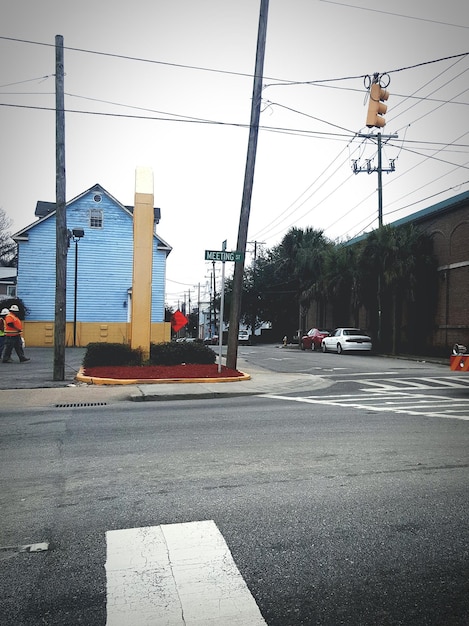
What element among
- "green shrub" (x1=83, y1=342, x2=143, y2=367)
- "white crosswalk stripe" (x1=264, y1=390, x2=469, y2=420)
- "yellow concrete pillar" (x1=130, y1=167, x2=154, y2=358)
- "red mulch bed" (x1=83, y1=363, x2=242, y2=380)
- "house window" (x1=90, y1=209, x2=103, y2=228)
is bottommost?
"white crosswalk stripe" (x1=264, y1=390, x2=469, y2=420)

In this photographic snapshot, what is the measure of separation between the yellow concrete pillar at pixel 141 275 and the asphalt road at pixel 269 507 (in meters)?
7.46

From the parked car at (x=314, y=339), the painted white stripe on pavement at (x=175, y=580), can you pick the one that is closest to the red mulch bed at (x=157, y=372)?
the painted white stripe on pavement at (x=175, y=580)

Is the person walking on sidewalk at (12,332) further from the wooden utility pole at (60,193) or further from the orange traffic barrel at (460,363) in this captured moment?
the orange traffic barrel at (460,363)

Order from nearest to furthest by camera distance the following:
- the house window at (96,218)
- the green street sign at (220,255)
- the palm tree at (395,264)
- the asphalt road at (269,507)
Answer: the asphalt road at (269,507), the green street sign at (220,255), the palm tree at (395,264), the house window at (96,218)

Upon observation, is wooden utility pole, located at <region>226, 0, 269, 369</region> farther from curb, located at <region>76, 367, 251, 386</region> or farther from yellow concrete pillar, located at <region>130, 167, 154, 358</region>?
yellow concrete pillar, located at <region>130, 167, 154, 358</region>

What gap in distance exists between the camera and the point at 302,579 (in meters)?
2.85

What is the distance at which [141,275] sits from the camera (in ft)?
48.7

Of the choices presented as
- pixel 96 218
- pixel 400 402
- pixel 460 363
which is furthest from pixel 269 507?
pixel 96 218

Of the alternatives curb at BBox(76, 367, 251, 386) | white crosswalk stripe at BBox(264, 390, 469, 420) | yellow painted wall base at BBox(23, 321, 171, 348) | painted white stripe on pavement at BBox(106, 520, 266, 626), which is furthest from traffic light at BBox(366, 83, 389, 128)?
yellow painted wall base at BBox(23, 321, 171, 348)

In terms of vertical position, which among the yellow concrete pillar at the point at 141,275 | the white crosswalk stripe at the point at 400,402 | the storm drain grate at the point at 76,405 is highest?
Result: the yellow concrete pillar at the point at 141,275

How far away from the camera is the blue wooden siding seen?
29922 millimetres

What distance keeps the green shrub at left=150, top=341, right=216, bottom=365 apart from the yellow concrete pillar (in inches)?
11.7

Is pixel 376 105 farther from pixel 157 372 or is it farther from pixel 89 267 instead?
pixel 89 267

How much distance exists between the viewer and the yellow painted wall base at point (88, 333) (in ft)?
92.8
